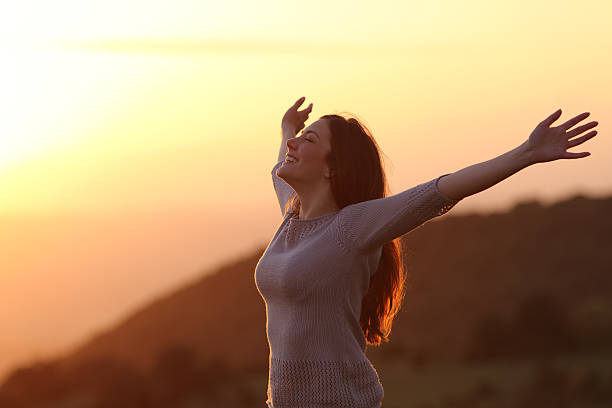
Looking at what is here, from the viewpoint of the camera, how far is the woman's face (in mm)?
4168

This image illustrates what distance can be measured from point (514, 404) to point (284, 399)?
14883 millimetres

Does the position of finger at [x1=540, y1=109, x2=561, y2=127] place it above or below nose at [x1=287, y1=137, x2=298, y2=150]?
below

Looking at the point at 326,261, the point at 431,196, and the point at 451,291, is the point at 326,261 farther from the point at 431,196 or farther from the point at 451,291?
the point at 451,291

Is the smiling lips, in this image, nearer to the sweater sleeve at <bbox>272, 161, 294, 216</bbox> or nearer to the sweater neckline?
the sweater neckline

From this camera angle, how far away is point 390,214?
3805mm

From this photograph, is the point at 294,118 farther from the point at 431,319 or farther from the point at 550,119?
the point at 431,319

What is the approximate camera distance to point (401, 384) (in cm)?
1942

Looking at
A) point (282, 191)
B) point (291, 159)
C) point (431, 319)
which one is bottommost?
point (431, 319)

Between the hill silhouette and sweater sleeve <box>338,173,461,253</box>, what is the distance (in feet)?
38.4

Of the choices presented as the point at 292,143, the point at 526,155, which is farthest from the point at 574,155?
the point at 292,143

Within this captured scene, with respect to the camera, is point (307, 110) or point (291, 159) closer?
point (291, 159)

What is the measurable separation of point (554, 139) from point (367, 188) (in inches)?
38.4

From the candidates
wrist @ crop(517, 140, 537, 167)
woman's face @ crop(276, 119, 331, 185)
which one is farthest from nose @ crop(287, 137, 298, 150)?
wrist @ crop(517, 140, 537, 167)

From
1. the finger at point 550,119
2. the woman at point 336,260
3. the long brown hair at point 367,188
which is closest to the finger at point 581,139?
the finger at point 550,119
